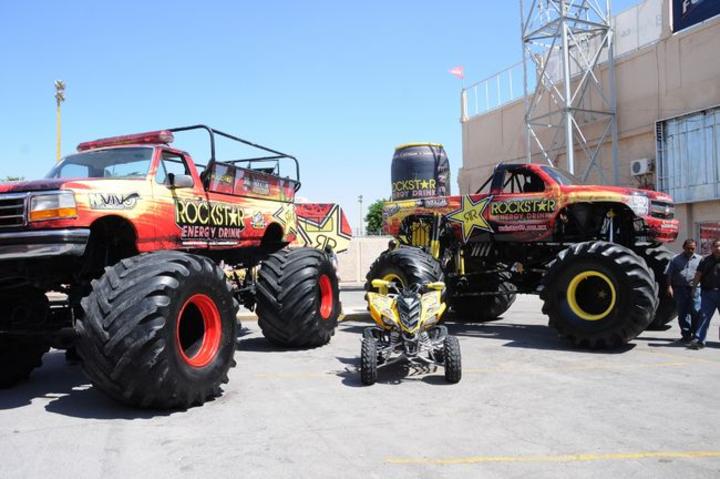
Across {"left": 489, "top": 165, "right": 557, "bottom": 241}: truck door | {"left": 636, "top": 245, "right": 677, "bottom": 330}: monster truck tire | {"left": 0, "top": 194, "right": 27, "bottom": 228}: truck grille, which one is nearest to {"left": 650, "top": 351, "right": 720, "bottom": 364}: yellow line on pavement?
{"left": 636, "top": 245, "right": 677, "bottom": 330}: monster truck tire

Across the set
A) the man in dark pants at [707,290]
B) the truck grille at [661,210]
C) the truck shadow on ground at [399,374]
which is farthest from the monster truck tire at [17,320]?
the man in dark pants at [707,290]

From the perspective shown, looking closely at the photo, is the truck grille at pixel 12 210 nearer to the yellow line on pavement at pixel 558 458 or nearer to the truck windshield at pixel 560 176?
the yellow line on pavement at pixel 558 458

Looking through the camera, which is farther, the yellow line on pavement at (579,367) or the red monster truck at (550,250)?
the red monster truck at (550,250)

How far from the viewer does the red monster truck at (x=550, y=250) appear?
28.5ft

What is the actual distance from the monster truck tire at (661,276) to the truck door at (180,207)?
689 cm

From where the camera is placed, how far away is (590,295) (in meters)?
Answer: 9.35

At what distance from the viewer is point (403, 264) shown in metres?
10.2

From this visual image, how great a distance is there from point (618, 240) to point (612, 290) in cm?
→ 167

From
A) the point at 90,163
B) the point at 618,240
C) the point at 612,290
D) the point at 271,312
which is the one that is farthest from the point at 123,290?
the point at 618,240

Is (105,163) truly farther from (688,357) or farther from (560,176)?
(688,357)

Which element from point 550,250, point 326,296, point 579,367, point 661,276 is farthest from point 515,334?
point 326,296

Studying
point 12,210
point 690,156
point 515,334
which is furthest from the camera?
point 690,156

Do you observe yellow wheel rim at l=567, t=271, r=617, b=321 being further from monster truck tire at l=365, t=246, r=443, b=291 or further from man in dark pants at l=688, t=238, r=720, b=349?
monster truck tire at l=365, t=246, r=443, b=291

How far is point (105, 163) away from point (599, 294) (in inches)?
272
